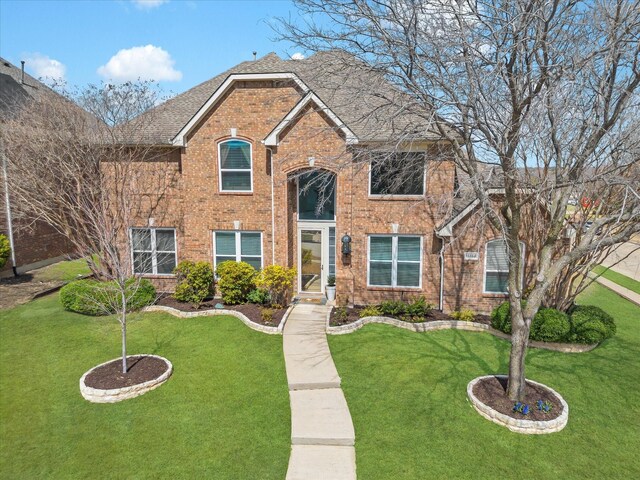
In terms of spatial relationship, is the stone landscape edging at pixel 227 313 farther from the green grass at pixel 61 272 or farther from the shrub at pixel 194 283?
the green grass at pixel 61 272

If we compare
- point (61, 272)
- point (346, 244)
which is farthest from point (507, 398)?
point (61, 272)

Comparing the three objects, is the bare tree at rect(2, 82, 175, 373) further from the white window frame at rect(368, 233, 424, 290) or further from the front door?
the white window frame at rect(368, 233, 424, 290)

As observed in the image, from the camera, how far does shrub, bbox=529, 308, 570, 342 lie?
438 inches

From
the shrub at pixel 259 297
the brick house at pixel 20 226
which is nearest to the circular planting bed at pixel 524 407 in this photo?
the shrub at pixel 259 297

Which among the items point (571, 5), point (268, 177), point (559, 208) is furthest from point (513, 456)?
point (268, 177)

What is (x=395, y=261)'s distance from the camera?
1449 cm

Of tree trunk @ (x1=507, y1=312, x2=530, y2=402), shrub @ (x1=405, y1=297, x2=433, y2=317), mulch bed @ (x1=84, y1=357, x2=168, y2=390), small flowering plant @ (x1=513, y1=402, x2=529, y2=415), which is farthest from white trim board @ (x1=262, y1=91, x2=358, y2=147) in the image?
small flowering plant @ (x1=513, y1=402, x2=529, y2=415)

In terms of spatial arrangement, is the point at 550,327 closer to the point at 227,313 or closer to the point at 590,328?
the point at 590,328

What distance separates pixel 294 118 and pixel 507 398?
33.7 ft

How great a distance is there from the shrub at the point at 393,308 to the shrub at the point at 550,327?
3.87 meters

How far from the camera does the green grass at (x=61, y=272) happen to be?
18.3m

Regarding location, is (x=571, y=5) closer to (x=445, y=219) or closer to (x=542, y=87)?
(x=542, y=87)

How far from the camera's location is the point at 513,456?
6.91 meters

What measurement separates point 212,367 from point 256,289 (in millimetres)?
4808
